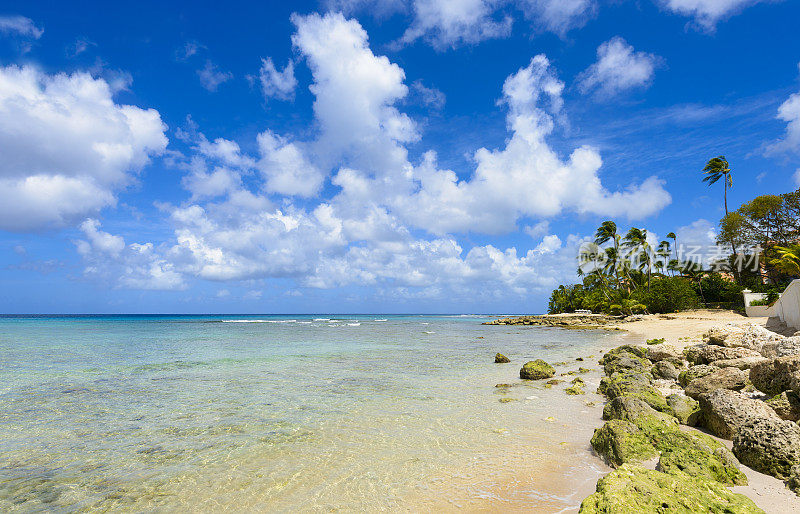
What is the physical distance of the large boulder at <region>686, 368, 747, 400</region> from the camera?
9450 millimetres

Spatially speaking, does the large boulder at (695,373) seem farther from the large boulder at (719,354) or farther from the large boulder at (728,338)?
the large boulder at (728,338)

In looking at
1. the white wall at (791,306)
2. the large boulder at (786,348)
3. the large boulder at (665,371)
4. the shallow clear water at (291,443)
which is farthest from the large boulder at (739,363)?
the white wall at (791,306)

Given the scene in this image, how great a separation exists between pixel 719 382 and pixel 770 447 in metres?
4.91

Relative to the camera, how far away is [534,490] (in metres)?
5.61

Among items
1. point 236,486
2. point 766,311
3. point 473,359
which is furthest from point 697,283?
point 236,486

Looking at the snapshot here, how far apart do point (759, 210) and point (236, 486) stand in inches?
2518

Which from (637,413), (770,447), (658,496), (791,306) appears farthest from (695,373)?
(791,306)

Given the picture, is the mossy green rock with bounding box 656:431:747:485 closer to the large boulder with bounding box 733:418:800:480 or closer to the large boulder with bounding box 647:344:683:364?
the large boulder with bounding box 733:418:800:480

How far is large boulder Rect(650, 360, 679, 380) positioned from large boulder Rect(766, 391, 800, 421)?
242 inches

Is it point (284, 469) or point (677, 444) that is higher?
point (677, 444)

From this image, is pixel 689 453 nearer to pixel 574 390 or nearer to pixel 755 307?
pixel 574 390

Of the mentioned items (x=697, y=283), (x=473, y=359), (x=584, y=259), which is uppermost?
(x=584, y=259)

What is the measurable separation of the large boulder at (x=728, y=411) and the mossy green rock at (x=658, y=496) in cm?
339

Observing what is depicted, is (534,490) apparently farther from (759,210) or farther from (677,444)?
(759,210)
